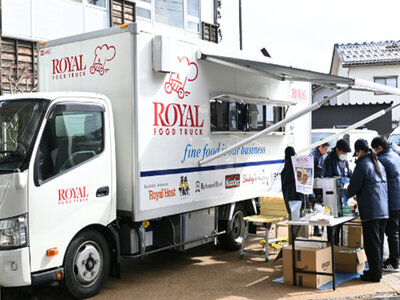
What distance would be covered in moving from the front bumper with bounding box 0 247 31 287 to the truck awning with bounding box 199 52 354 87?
11.9ft

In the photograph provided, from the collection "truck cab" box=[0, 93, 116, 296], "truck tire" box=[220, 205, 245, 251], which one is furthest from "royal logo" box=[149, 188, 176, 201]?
"truck tire" box=[220, 205, 245, 251]

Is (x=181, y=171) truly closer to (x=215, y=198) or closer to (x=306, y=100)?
(x=215, y=198)


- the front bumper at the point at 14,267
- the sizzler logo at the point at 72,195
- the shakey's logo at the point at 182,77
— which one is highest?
the shakey's logo at the point at 182,77

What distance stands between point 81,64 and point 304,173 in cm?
319

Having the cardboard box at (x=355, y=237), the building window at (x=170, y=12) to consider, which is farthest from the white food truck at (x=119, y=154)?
the building window at (x=170, y=12)

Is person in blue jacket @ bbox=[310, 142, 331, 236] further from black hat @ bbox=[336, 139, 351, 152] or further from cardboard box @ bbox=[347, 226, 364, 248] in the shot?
cardboard box @ bbox=[347, 226, 364, 248]

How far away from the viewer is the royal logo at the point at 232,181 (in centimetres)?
771

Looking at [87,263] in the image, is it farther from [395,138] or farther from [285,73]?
[395,138]

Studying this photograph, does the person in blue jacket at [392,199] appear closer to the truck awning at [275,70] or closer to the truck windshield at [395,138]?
the truck awning at [275,70]

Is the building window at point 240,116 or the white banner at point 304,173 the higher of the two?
the building window at point 240,116

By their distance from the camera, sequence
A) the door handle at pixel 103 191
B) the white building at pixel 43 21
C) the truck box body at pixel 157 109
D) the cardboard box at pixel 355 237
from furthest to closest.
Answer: the white building at pixel 43 21 → the cardboard box at pixel 355 237 → the truck box body at pixel 157 109 → the door handle at pixel 103 191

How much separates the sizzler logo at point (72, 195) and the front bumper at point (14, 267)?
634mm

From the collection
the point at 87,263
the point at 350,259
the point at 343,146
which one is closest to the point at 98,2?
the point at 343,146

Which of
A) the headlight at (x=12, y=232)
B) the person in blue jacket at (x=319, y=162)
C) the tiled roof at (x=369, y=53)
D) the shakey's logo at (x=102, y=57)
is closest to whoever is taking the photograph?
the headlight at (x=12, y=232)
